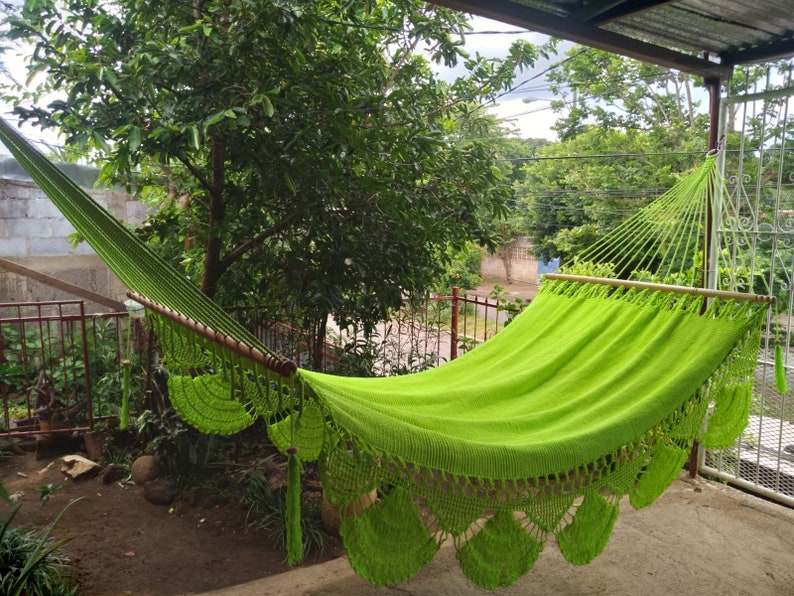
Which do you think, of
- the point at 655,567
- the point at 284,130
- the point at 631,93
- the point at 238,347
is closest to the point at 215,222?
the point at 284,130

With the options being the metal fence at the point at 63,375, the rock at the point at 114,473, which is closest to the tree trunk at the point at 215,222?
the metal fence at the point at 63,375

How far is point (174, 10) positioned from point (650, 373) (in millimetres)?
1985

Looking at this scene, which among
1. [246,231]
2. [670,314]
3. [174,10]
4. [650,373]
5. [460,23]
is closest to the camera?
[650,373]

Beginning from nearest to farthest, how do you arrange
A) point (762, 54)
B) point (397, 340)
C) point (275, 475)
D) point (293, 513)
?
point (293, 513) < point (762, 54) < point (275, 475) < point (397, 340)

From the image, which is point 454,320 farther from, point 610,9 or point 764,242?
point 610,9

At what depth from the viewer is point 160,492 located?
7.96 feet

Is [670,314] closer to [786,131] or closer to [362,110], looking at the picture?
[786,131]

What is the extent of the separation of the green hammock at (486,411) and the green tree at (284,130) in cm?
64

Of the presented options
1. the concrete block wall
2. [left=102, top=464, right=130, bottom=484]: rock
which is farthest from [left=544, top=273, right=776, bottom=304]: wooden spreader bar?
the concrete block wall

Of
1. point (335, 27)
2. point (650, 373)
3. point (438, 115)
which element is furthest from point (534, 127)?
point (650, 373)

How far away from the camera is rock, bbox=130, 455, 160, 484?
2533 millimetres

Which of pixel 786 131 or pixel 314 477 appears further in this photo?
pixel 314 477

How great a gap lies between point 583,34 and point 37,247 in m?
3.16

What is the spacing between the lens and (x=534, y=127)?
9.95 metres
